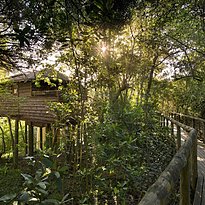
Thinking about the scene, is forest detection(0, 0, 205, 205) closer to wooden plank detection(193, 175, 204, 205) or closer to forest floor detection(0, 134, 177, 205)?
forest floor detection(0, 134, 177, 205)

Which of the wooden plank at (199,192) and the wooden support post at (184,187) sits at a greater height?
the wooden support post at (184,187)

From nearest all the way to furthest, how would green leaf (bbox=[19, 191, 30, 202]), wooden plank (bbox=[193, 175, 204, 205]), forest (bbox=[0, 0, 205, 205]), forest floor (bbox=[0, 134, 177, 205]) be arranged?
green leaf (bbox=[19, 191, 30, 202]) → forest (bbox=[0, 0, 205, 205]) → wooden plank (bbox=[193, 175, 204, 205]) → forest floor (bbox=[0, 134, 177, 205])

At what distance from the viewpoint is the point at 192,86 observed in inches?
551

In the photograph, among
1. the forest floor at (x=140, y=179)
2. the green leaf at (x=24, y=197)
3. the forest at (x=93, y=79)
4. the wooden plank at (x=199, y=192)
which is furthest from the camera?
the forest floor at (x=140, y=179)

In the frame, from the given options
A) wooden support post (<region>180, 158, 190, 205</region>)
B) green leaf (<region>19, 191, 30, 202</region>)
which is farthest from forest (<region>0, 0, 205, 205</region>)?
wooden support post (<region>180, 158, 190, 205</region>)

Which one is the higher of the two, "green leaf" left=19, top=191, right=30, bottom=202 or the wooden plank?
"green leaf" left=19, top=191, right=30, bottom=202

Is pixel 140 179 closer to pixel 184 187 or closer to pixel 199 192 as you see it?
pixel 199 192

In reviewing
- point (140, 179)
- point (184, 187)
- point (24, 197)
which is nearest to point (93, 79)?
point (140, 179)

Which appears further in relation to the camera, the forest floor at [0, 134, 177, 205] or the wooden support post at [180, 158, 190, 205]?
the forest floor at [0, 134, 177, 205]

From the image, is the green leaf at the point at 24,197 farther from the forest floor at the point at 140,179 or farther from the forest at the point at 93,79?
the forest floor at the point at 140,179

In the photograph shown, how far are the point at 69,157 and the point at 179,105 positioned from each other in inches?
450

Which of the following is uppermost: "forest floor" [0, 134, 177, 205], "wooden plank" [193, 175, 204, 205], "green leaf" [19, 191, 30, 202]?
"green leaf" [19, 191, 30, 202]

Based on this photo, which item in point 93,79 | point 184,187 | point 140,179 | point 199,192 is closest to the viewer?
point 184,187

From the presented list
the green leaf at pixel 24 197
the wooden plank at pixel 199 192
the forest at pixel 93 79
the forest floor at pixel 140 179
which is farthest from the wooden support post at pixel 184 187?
the forest floor at pixel 140 179
